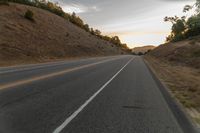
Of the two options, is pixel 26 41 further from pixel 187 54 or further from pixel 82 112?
pixel 82 112

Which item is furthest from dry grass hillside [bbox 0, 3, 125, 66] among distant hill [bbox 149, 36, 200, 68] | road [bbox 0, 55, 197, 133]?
road [bbox 0, 55, 197, 133]

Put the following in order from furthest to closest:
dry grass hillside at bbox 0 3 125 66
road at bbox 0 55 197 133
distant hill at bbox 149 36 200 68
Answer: dry grass hillside at bbox 0 3 125 66 < distant hill at bbox 149 36 200 68 < road at bbox 0 55 197 133

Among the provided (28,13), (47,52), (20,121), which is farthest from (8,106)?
(28,13)

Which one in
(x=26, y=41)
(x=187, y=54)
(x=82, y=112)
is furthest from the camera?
(x=26, y=41)

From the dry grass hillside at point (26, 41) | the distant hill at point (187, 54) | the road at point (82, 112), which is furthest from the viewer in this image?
the dry grass hillside at point (26, 41)

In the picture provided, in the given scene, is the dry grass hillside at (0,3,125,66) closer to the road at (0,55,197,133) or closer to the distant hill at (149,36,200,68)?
the distant hill at (149,36,200,68)

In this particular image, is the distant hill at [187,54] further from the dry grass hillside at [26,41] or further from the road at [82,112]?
the road at [82,112]

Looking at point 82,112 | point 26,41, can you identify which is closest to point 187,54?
point 26,41

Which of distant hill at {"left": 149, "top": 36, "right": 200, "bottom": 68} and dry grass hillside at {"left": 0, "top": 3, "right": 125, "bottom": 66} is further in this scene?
dry grass hillside at {"left": 0, "top": 3, "right": 125, "bottom": 66}

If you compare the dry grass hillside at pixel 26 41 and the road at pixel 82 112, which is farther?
the dry grass hillside at pixel 26 41

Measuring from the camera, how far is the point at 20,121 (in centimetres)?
649

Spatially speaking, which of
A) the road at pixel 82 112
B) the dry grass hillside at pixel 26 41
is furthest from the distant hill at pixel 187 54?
the road at pixel 82 112

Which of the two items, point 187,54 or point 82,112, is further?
point 187,54

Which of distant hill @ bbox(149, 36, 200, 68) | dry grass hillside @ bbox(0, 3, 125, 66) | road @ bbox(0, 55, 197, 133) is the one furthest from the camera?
dry grass hillside @ bbox(0, 3, 125, 66)
